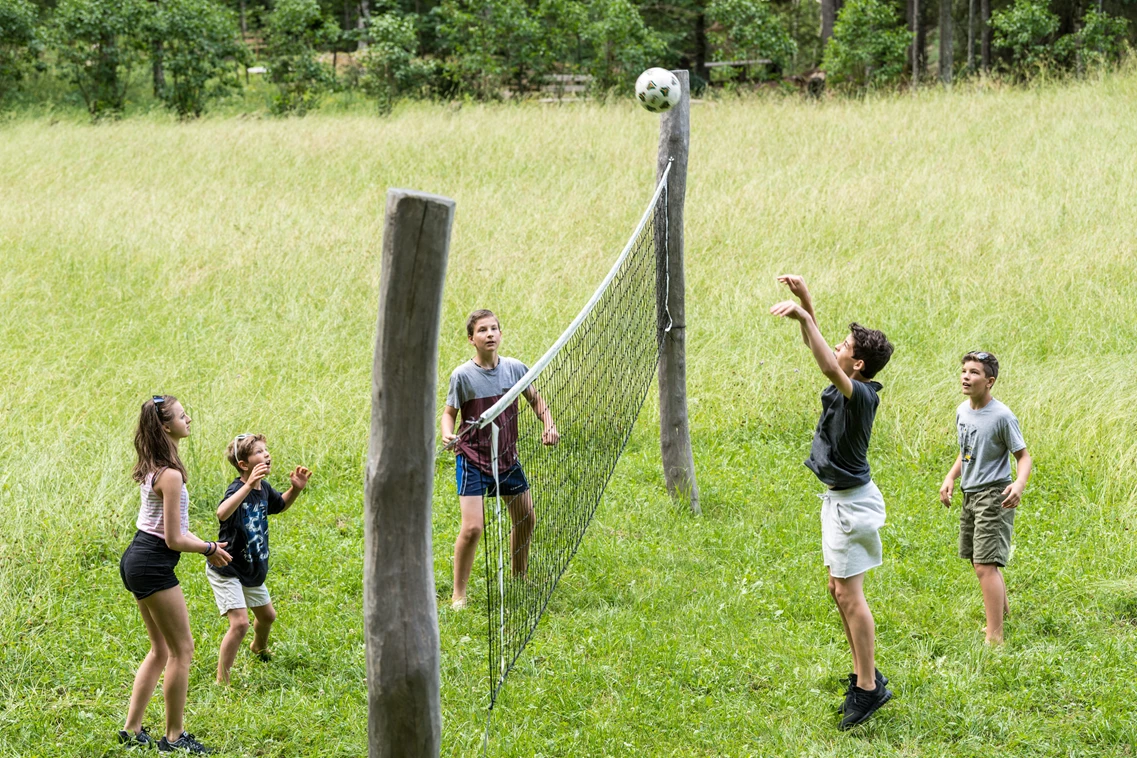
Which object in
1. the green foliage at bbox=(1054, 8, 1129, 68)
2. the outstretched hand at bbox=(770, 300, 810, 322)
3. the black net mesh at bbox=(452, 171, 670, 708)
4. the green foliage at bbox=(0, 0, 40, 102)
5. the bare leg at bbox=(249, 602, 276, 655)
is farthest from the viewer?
the green foliage at bbox=(0, 0, 40, 102)

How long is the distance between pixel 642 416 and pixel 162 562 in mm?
5156

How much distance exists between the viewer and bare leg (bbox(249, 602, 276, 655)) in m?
5.32

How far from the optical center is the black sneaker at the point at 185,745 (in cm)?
461

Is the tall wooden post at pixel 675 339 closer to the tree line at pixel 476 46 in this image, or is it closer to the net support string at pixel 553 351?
the net support string at pixel 553 351

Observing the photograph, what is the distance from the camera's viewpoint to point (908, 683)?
17.1 feet

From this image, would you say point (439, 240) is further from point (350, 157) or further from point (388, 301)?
point (350, 157)

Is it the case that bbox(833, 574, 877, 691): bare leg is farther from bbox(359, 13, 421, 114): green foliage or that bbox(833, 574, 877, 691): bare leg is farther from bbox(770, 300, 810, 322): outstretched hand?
bbox(359, 13, 421, 114): green foliage

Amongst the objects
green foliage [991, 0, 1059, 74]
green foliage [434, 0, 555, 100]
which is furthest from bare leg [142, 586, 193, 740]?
green foliage [991, 0, 1059, 74]

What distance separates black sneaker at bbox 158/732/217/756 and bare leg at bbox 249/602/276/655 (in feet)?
2.51

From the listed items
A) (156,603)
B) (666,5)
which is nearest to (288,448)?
(156,603)

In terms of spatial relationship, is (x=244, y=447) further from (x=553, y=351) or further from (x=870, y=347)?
(x=870, y=347)

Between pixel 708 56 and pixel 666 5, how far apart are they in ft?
9.25

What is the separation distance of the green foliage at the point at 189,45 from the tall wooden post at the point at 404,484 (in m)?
24.7

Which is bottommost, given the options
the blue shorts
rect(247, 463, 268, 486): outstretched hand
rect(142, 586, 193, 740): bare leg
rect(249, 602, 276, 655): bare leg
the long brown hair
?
rect(249, 602, 276, 655): bare leg
